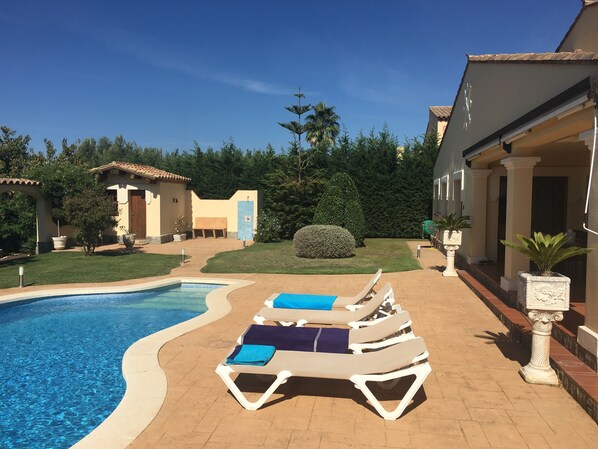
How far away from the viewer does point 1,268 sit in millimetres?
15453

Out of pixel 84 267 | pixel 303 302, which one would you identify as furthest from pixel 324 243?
pixel 303 302

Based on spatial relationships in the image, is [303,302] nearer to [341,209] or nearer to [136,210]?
[341,209]

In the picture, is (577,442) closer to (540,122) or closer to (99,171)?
(540,122)

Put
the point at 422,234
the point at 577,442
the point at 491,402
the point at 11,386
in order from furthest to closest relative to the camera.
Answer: the point at 422,234
the point at 11,386
the point at 491,402
the point at 577,442

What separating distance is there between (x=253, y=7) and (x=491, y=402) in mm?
16018

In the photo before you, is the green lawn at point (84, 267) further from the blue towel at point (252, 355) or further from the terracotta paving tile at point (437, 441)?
the terracotta paving tile at point (437, 441)

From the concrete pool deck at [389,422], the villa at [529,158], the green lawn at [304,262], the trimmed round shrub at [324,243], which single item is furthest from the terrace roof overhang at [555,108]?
the trimmed round shrub at [324,243]

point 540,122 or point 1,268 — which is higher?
point 540,122

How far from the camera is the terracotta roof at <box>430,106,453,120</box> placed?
30169 mm

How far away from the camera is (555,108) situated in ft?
18.9

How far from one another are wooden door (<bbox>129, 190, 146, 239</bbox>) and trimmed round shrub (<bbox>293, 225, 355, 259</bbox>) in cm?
958

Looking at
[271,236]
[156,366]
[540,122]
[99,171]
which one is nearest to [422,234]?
[271,236]

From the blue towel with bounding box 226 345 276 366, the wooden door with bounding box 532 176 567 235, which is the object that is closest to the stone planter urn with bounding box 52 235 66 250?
the blue towel with bounding box 226 345 276 366

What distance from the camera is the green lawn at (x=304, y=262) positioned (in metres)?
14.6
